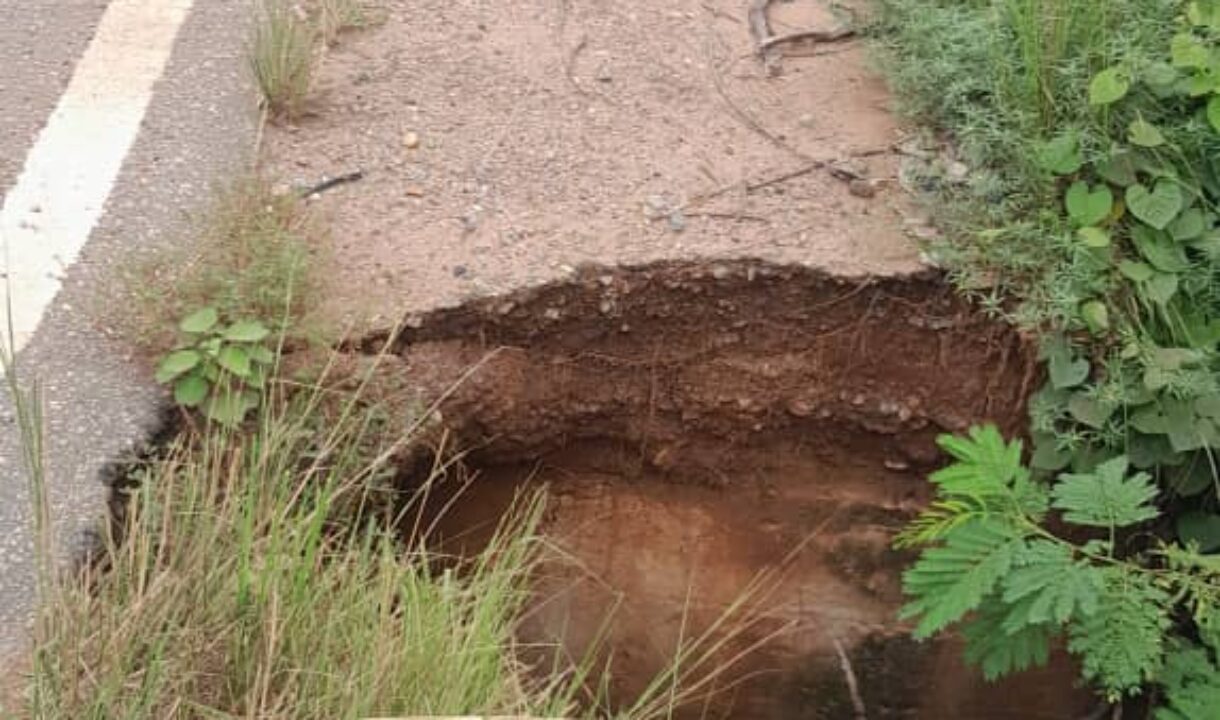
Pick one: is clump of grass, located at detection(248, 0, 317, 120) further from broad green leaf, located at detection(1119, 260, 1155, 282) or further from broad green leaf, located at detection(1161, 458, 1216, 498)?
broad green leaf, located at detection(1161, 458, 1216, 498)

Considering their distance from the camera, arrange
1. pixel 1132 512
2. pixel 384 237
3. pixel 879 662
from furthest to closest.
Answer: pixel 879 662
pixel 384 237
pixel 1132 512

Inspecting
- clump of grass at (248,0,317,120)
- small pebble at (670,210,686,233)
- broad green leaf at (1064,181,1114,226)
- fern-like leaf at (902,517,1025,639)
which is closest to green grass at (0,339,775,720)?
fern-like leaf at (902,517,1025,639)

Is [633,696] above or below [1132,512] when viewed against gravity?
below

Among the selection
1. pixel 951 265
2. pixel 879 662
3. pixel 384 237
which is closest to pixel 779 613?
pixel 879 662

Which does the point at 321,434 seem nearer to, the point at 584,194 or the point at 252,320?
the point at 252,320

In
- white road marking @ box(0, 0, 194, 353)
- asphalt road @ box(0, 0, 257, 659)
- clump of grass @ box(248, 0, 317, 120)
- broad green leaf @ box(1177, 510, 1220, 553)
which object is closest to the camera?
asphalt road @ box(0, 0, 257, 659)

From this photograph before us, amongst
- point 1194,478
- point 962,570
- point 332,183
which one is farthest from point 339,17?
point 1194,478

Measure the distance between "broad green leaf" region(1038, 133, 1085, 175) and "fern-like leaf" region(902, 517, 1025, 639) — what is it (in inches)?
38.7

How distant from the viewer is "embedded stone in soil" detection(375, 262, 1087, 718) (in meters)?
4.21

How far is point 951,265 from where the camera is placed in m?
4.17

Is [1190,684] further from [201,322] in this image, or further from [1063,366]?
[201,322]

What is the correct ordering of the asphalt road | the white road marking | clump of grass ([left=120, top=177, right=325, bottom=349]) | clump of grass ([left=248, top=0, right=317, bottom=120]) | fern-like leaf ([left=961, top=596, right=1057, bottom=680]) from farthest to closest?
clump of grass ([left=248, top=0, right=317, bottom=120]) < the white road marking < clump of grass ([left=120, top=177, right=325, bottom=349]) < fern-like leaf ([left=961, top=596, right=1057, bottom=680]) < the asphalt road

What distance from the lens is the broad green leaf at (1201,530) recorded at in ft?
13.1

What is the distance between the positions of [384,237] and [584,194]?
54 cm
